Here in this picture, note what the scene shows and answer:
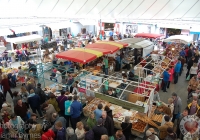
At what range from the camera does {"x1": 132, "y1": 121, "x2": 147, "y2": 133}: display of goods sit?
21.1 ft

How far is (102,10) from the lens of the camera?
810 inches

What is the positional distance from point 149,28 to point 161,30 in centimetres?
174

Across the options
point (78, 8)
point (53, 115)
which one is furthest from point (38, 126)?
point (78, 8)

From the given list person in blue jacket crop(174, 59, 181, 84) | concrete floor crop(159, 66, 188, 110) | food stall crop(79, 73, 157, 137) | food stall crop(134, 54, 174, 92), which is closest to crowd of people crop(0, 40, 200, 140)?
food stall crop(79, 73, 157, 137)

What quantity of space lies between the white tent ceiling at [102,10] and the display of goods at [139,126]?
45.5ft

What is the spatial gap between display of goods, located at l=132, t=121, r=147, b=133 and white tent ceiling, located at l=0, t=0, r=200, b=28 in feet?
45.5

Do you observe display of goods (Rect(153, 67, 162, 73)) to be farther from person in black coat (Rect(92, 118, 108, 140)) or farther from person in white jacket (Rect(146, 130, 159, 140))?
person in black coat (Rect(92, 118, 108, 140))

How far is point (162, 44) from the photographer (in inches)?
832

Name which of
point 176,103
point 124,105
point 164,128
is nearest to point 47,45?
point 124,105

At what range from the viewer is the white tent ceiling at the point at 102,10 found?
1614 cm

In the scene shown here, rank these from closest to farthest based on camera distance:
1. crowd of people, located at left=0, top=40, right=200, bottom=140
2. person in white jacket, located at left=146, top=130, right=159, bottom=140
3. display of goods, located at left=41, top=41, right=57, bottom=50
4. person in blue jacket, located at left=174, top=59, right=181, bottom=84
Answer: person in white jacket, located at left=146, top=130, right=159, bottom=140 → crowd of people, located at left=0, top=40, right=200, bottom=140 → person in blue jacket, located at left=174, top=59, right=181, bottom=84 → display of goods, located at left=41, top=41, right=57, bottom=50

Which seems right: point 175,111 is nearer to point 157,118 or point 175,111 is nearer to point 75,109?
point 157,118

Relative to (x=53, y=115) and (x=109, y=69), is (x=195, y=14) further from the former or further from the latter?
(x=53, y=115)

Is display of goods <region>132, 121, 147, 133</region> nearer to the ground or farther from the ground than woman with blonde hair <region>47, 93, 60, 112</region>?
nearer to the ground
